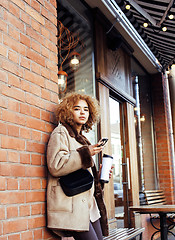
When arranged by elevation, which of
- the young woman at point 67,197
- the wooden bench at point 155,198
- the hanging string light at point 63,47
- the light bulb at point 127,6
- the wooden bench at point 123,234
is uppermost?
the light bulb at point 127,6

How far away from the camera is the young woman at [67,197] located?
2.47 meters

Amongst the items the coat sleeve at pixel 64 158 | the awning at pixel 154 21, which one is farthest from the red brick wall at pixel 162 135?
the coat sleeve at pixel 64 158

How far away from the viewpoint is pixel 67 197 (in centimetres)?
251

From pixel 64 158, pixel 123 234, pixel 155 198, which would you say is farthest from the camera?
pixel 155 198

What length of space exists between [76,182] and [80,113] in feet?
2.10

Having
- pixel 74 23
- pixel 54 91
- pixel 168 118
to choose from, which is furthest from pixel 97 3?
pixel 168 118

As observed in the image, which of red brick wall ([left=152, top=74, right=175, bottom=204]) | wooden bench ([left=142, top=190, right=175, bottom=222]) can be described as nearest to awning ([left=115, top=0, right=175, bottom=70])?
red brick wall ([left=152, top=74, right=175, bottom=204])

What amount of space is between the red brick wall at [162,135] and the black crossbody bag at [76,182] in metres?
6.28

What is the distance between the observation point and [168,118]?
9.34m

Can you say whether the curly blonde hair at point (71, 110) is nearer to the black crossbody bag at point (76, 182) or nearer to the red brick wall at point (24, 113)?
the red brick wall at point (24, 113)

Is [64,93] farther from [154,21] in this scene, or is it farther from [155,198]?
[155,198]

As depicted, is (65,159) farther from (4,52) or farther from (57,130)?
(4,52)

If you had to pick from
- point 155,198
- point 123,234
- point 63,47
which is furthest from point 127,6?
point 155,198

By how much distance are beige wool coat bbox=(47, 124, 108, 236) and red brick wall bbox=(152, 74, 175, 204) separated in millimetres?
6244
